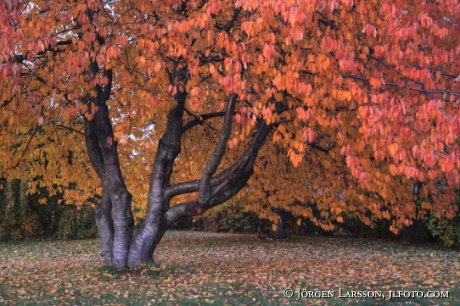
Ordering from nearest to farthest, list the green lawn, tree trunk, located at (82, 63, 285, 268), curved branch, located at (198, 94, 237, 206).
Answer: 1. the green lawn
2. curved branch, located at (198, 94, 237, 206)
3. tree trunk, located at (82, 63, 285, 268)

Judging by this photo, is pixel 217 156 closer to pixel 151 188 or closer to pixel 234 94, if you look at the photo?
pixel 234 94

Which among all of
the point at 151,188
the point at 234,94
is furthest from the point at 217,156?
the point at 151,188

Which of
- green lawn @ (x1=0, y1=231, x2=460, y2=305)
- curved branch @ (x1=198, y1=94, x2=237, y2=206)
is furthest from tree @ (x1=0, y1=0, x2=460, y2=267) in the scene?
green lawn @ (x1=0, y1=231, x2=460, y2=305)

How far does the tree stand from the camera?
5.91 m

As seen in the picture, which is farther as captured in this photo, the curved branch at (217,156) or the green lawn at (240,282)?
the curved branch at (217,156)

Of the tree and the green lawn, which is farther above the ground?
the tree

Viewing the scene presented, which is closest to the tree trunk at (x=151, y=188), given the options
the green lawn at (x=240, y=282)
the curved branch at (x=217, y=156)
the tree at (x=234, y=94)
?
the tree at (x=234, y=94)

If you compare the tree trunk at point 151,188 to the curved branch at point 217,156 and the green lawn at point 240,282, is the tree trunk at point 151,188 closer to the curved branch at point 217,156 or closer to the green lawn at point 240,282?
the curved branch at point 217,156

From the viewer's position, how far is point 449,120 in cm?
536

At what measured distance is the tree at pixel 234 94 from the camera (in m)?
5.91

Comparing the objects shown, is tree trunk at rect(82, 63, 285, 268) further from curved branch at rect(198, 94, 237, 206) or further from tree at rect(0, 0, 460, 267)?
curved branch at rect(198, 94, 237, 206)

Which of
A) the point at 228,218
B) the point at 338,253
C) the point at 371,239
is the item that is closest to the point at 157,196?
the point at 338,253

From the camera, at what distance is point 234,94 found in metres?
7.23

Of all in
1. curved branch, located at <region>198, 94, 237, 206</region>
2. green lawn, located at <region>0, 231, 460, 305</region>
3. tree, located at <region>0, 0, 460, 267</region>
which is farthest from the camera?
curved branch, located at <region>198, 94, 237, 206</region>
